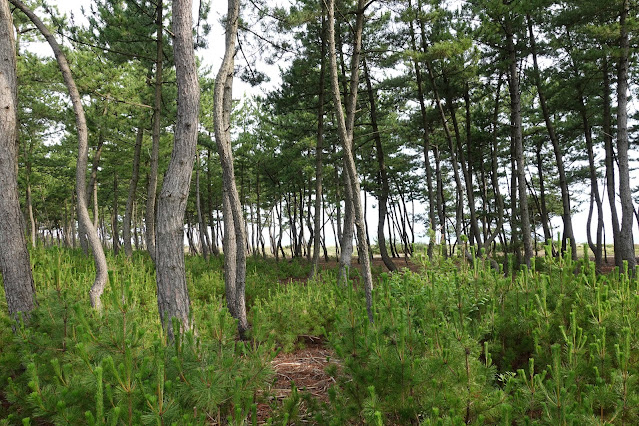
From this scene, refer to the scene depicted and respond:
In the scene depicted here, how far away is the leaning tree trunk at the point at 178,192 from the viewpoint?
13.4ft

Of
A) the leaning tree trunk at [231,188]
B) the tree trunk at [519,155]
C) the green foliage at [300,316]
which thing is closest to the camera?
the green foliage at [300,316]

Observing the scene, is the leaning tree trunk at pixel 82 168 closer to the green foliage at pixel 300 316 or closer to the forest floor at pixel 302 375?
the green foliage at pixel 300 316

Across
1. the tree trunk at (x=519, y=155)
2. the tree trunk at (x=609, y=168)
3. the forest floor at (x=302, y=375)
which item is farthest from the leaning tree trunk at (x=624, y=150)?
the forest floor at (x=302, y=375)

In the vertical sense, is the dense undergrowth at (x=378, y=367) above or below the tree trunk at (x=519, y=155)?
below

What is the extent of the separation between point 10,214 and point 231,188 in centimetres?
295

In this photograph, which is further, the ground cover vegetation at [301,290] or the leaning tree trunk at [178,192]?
the leaning tree trunk at [178,192]

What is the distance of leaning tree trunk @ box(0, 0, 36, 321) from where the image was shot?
14.8 ft

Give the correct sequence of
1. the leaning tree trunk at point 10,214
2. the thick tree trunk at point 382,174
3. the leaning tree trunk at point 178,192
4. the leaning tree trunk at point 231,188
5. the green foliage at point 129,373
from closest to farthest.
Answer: the green foliage at point 129,373
the leaning tree trunk at point 178,192
the leaning tree trunk at point 10,214
the leaning tree trunk at point 231,188
the thick tree trunk at point 382,174

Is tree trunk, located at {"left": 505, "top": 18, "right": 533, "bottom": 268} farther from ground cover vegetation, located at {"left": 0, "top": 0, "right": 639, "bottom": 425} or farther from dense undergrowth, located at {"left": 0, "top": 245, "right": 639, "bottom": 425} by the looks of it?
dense undergrowth, located at {"left": 0, "top": 245, "right": 639, "bottom": 425}

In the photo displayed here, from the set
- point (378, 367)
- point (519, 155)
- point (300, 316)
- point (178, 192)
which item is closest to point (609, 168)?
point (519, 155)

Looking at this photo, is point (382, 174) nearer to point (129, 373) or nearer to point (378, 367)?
point (378, 367)

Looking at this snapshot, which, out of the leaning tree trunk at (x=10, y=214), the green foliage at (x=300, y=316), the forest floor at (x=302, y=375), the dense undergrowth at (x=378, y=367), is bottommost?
the forest floor at (x=302, y=375)

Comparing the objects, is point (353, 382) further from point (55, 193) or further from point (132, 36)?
point (55, 193)

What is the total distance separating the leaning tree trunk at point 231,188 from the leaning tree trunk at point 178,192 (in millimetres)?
1575
